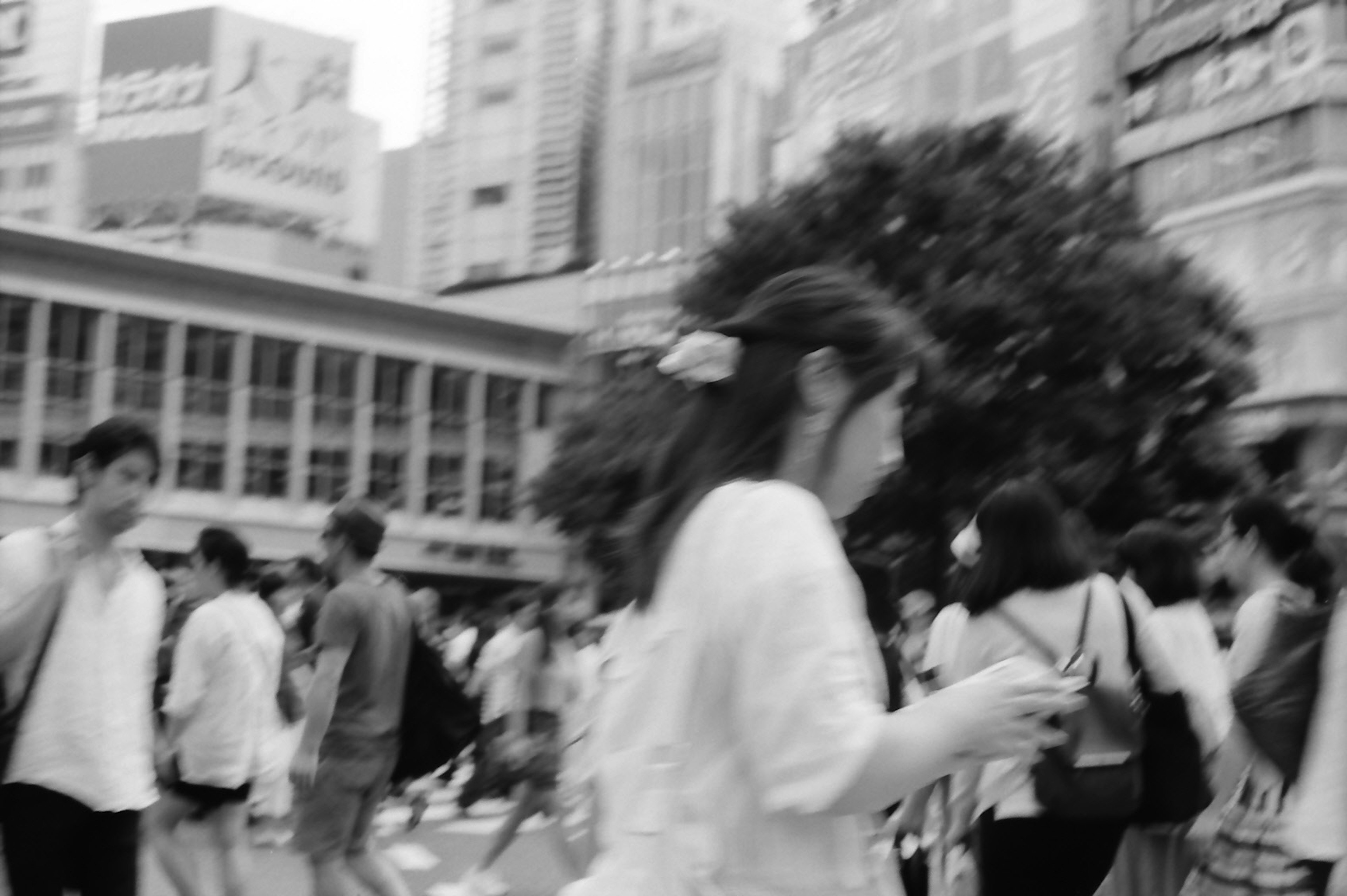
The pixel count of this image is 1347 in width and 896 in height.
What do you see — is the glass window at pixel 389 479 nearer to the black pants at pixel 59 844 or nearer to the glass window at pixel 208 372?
the glass window at pixel 208 372

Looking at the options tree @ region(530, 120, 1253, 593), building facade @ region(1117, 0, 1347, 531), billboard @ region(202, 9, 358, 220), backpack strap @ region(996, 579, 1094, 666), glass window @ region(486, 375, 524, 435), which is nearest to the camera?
backpack strap @ region(996, 579, 1094, 666)

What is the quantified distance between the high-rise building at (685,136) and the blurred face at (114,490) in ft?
159

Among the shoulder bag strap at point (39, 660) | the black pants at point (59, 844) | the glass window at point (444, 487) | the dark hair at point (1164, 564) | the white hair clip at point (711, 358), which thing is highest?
the glass window at point (444, 487)

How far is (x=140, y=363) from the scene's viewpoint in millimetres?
46875

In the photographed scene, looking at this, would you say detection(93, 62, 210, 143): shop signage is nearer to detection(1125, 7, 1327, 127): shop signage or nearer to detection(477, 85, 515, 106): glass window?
detection(477, 85, 515, 106): glass window

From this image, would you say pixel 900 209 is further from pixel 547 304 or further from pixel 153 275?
pixel 547 304

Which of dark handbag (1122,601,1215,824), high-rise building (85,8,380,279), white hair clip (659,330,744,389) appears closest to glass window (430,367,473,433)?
high-rise building (85,8,380,279)

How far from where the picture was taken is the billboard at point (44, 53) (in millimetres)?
64375

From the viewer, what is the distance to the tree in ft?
73.7

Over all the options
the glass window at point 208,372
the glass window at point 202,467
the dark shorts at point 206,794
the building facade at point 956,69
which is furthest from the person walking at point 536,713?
the glass window at point 208,372

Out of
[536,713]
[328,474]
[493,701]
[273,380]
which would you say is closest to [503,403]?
[328,474]

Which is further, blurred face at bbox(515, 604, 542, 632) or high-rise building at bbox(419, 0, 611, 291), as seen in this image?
high-rise building at bbox(419, 0, 611, 291)

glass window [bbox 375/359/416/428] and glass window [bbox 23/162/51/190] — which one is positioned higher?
glass window [bbox 23/162/51/190]

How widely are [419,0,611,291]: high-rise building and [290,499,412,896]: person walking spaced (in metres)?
65.0
